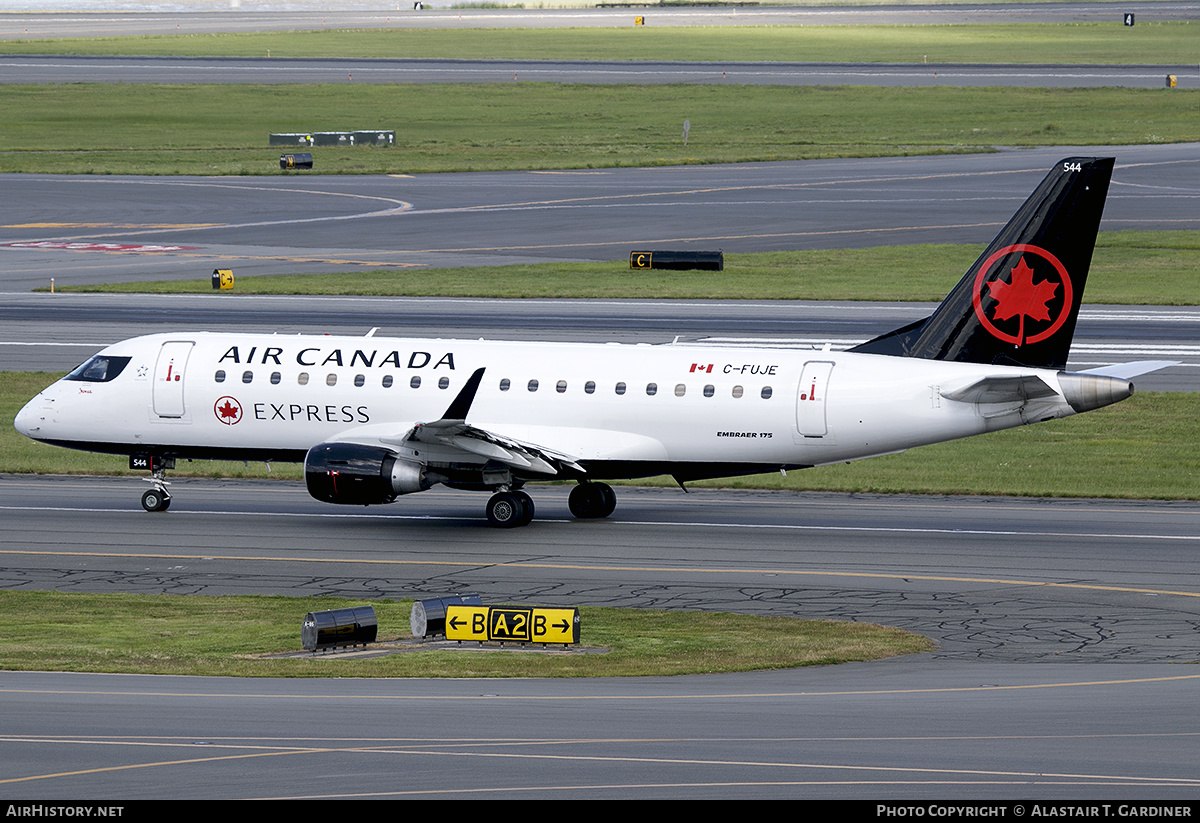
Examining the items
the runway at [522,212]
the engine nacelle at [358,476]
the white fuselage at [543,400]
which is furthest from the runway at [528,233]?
the engine nacelle at [358,476]

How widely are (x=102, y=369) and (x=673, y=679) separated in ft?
69.0

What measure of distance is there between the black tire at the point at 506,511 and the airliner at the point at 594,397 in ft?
0.10

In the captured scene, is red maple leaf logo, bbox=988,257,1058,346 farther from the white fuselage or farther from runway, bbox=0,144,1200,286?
runway, bbox=0,144,1200,286

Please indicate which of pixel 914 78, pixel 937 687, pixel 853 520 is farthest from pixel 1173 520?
pixel 914 78

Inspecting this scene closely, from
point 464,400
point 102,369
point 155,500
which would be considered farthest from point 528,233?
point 464,400

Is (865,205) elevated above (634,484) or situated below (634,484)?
above

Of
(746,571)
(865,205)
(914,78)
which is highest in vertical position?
(914,78)

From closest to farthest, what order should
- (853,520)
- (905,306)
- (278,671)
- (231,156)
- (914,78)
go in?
(278,671)
(853,520)
(905,306)
(231,156)
(914,78)

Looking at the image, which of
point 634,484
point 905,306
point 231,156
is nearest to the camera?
point 634,484

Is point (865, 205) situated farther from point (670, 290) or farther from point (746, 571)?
point (746, 571)

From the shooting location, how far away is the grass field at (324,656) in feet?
80.7

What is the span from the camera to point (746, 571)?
107 ft

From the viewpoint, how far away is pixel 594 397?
1453 inches

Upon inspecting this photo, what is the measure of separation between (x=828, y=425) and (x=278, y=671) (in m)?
14.9
